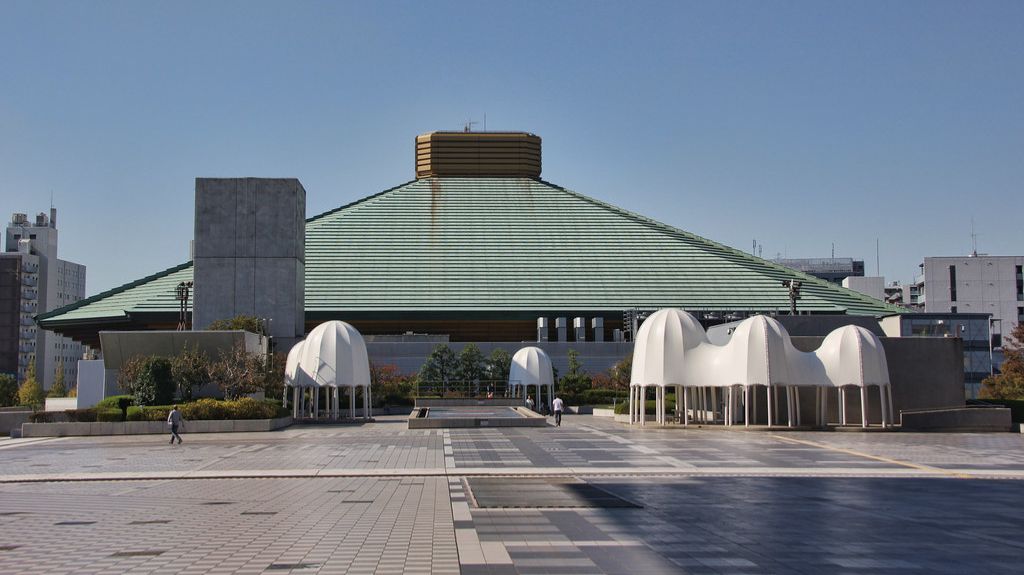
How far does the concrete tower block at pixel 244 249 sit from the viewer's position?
6669 centimetres

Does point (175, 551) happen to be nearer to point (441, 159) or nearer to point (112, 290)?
point (112, 290)

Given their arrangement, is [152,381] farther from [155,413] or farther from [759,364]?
[759,364]

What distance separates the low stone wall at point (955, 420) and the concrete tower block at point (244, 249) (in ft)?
133

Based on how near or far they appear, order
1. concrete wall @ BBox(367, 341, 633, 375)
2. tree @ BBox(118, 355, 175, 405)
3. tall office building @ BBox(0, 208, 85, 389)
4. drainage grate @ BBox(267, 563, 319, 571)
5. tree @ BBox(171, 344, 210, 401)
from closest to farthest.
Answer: drainage grate @ BBox(267, 563, 319, 571) < tree @ BBox(118, 355, 175, 405) < tree @ BBox(171, 344, 210, 401) < concrete wall @ BBox(367, 341, 633, 375) < tall office building @ BBox(0, 208, 85, 389)

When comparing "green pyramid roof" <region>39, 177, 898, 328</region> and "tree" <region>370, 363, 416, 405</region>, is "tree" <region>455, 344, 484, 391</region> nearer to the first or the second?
"tree" <region>370, 363, 416, 405</region>

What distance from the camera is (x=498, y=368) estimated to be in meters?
70.2

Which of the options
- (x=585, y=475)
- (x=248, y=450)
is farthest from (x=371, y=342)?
(x=585, y=475)

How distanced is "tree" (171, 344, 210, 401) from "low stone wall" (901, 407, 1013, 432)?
94.4ft

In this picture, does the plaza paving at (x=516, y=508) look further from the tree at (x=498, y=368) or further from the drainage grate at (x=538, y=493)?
the tree at (x=498, y=368)

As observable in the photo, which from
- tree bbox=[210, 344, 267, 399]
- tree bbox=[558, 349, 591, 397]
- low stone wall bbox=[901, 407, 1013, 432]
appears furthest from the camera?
tree bbox=[558, 349, 591, 397]

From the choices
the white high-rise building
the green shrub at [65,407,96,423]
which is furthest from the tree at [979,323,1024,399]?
the white high-rise building

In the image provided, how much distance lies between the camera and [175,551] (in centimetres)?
1211

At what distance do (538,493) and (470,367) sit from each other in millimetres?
51213

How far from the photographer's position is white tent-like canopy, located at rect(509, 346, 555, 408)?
6212 cm
